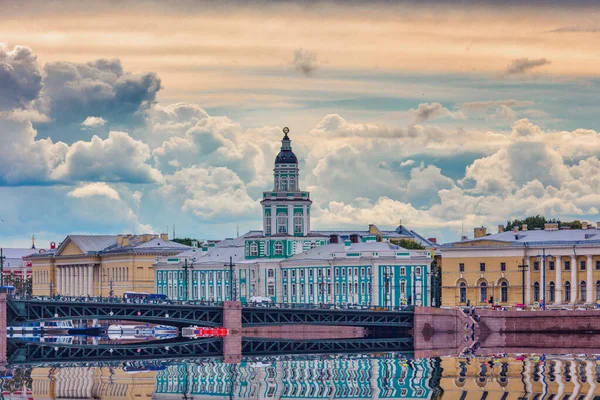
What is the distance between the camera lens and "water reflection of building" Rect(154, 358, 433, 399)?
8325 centimetres

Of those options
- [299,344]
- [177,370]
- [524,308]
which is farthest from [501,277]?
[177,370]

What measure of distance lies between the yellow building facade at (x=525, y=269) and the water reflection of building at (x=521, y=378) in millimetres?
39269

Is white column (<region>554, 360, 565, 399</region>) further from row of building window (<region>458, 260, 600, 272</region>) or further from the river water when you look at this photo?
row of building window (<region>458, 260, 600, 272</region>)

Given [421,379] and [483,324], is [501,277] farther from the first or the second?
[421,379]

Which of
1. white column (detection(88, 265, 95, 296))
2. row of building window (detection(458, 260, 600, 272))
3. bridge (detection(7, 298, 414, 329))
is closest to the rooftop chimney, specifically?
row of building window (detection(458, 260, 600, 272))

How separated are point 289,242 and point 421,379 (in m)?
74.0

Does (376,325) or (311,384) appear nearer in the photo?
(311,384)

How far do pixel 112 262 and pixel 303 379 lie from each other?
100 metres

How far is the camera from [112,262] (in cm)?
18838

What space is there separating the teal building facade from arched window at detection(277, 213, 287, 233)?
0.24 ft

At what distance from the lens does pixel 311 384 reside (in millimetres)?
87312

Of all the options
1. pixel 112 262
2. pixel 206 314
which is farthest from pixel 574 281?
pixel 112 262

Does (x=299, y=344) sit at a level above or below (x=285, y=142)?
below

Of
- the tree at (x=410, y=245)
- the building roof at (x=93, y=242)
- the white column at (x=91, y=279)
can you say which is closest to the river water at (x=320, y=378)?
the tree at (x=410, y=245)
